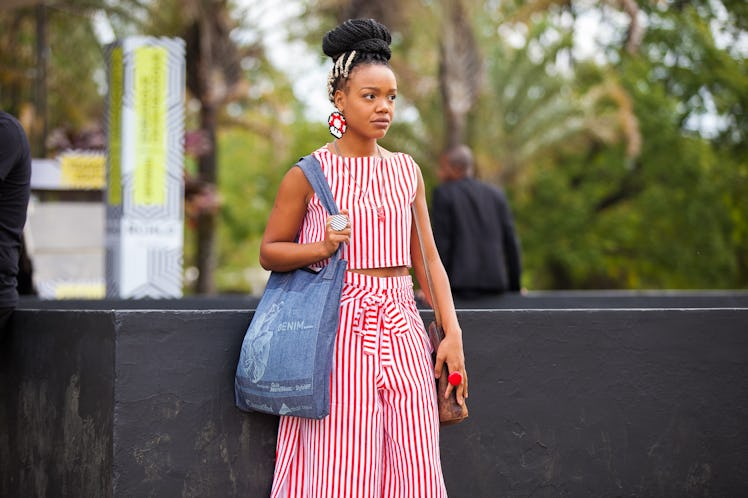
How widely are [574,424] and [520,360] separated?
1.11 feet

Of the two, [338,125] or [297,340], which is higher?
[338,125]

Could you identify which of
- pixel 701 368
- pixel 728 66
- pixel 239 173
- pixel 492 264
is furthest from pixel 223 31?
pixel 239 173

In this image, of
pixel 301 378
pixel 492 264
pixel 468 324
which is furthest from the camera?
pixel 492 264

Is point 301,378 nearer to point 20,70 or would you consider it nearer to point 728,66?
point 20,70

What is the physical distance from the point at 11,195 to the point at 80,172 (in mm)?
9360

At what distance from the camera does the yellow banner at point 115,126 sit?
299 inches

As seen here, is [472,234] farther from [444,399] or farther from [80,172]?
[80,172]

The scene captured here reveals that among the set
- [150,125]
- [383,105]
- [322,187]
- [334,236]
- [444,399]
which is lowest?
[444,399]

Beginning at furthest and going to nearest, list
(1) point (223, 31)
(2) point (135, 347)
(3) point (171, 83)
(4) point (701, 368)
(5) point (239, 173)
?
(5) point (239, 173) < (1) point (223, 31) < (3) point (171, 83) < (4) point (701, 368) < (2) point (135, 347)

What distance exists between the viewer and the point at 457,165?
725cm

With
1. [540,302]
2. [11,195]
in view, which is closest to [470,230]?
[540,302]

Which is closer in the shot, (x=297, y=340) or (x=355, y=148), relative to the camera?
(x=297, y=340)

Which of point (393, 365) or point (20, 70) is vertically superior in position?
point (20, 70)

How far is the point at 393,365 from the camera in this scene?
10.6ft
